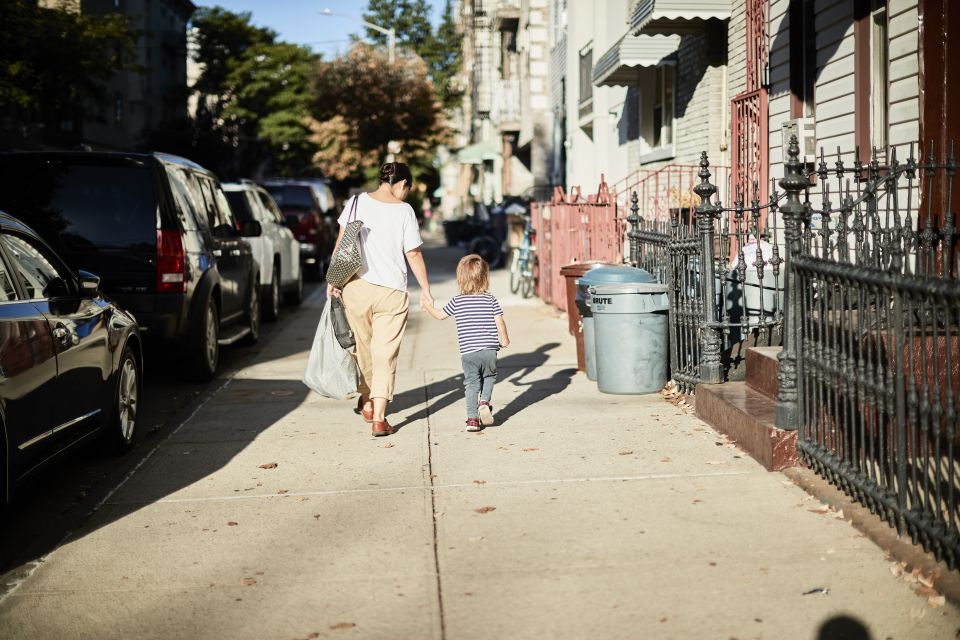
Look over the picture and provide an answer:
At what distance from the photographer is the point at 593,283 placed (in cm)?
908

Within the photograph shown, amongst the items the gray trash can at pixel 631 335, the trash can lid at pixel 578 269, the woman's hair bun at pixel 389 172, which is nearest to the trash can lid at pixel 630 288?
the gray trash can at pixel 631 335

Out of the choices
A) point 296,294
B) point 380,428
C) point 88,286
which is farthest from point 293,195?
point 88,286

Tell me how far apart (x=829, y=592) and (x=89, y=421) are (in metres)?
4.17

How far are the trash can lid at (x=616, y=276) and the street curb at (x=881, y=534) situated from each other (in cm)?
291

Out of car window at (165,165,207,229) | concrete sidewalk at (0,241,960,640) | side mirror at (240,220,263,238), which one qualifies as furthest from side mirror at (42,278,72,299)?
side mirror at (240,220,263,238)

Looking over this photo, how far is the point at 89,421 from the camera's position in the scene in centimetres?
668

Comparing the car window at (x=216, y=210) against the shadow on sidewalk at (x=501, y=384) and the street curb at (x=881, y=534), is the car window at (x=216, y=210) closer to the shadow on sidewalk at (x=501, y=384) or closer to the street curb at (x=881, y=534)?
the shadow on sidewalk at (x=501, y=384)

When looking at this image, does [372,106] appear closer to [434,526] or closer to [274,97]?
[274,97]

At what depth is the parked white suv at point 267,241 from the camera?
607 inches

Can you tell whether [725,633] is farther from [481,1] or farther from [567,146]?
[481,1]

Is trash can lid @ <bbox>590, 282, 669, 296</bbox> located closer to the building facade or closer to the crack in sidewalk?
the crack in sidewalk

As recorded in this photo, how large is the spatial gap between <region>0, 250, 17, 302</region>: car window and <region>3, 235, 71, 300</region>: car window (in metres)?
0.14

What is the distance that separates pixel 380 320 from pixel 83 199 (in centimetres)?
320

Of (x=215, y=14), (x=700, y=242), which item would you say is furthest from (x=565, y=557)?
(x=215, y=14)
